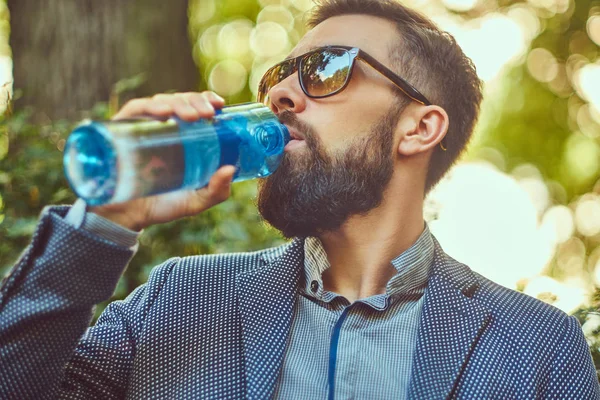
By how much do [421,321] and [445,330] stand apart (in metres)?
0.08

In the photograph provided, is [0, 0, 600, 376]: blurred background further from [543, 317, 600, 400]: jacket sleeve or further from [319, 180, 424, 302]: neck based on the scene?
[319, 180, 424, 302]: neck

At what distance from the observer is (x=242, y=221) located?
3.26 m

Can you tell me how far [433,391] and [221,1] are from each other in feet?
33.5

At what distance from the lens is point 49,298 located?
1.71m

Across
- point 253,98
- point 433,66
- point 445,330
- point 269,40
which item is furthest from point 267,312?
point 269,40

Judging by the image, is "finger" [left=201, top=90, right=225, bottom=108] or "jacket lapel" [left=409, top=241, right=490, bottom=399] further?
"jacket lapel" [left=409, top=241, right=490, bottom=399]

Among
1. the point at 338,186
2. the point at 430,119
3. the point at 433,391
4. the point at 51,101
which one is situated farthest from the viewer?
the point at 51,101

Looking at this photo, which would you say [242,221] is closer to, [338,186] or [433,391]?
[338,186]

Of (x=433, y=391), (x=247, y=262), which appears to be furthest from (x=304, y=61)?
(x=433, y=391)

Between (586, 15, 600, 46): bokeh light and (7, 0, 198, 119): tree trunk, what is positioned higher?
(586, 15, 600, 46): bokeh light

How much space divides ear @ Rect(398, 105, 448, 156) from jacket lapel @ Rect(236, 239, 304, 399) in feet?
1.81

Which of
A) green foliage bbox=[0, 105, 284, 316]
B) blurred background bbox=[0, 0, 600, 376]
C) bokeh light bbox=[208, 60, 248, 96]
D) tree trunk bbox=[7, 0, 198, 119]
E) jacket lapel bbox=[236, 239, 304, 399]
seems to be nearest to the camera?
jacket lapel bbox=[236, 239, 304, 399]

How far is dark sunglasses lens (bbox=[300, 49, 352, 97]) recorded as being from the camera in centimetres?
242

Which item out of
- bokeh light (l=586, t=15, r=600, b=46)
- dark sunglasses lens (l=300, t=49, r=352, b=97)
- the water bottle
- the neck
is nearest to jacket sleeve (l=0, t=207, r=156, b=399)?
the water bottle
